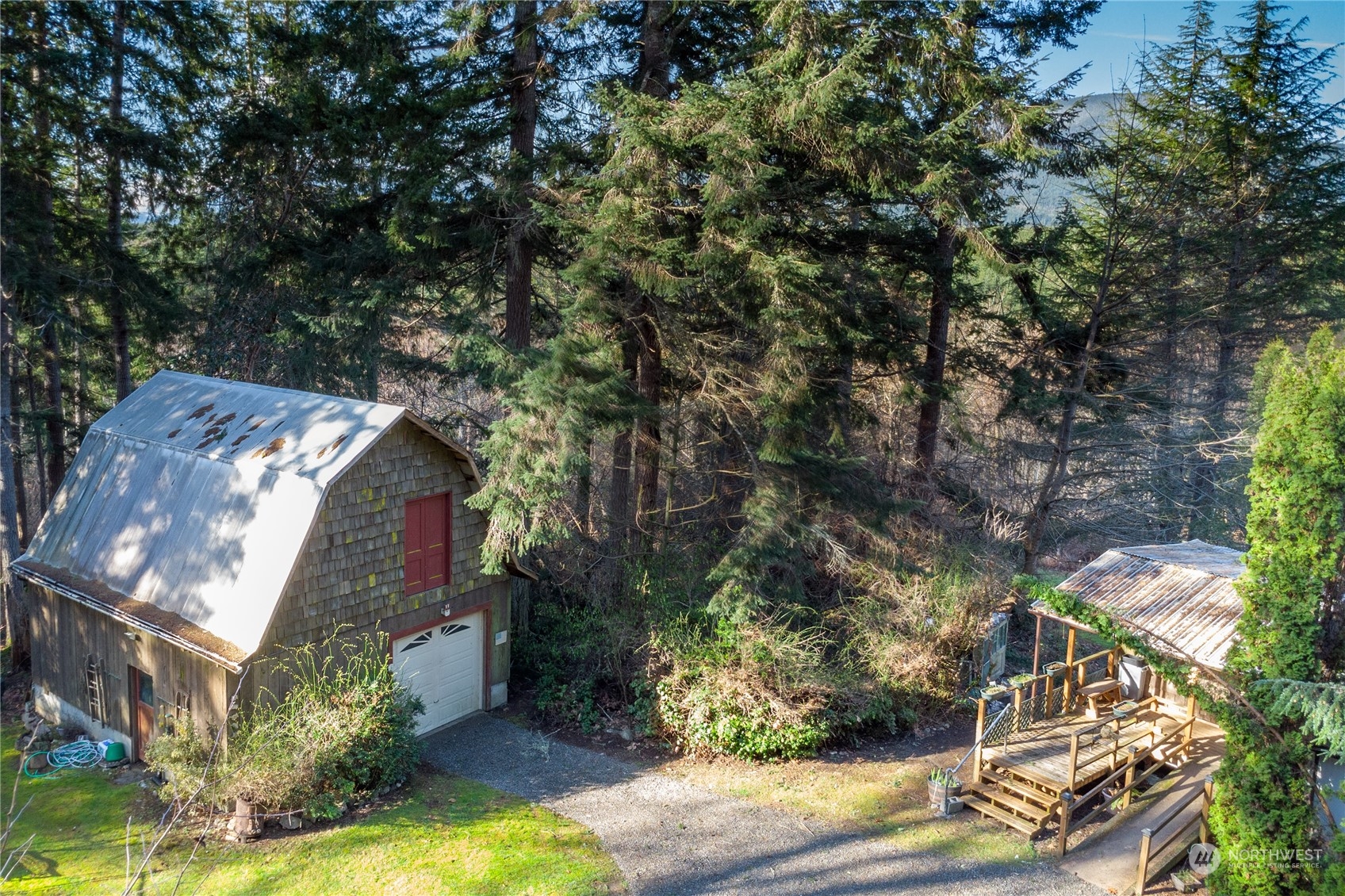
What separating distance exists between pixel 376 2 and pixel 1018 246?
11.3 metres

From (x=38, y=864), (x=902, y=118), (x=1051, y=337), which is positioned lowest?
(x=38, y=864)

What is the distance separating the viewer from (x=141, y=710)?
36.4 ft

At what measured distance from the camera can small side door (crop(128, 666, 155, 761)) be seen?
1098 centimetres

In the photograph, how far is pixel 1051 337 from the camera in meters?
15.8

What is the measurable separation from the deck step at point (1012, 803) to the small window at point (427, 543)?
7.76 m

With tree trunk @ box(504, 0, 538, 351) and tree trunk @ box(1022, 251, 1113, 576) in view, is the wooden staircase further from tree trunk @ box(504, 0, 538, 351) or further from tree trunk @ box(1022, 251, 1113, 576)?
tree trunk @ box(504, 0, 538, 351)

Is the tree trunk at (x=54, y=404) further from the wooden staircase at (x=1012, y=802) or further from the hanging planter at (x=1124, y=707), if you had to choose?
the hanging planter at (x=1124, y=707)

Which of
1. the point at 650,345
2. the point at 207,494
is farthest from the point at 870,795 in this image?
the point at 207,494

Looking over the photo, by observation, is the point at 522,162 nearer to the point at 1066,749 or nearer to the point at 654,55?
the point at 654,55

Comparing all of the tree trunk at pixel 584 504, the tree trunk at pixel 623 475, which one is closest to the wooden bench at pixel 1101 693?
the tree trunk at pixel 623 475

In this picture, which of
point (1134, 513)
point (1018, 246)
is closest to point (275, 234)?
point (1018, 246)

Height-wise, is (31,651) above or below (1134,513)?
below

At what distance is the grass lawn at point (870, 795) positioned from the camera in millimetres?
9453

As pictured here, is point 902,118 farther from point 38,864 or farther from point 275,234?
point 38,864
